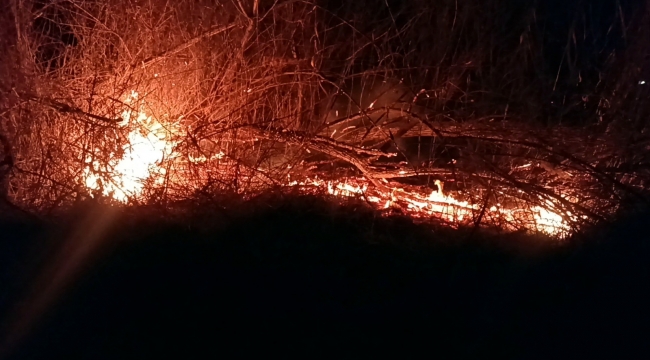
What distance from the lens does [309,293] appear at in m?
5.06

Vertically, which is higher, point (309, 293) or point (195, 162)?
point (195, 162)

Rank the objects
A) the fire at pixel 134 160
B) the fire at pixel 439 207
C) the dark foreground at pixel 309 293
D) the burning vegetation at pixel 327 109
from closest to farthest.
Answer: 1. the dark foreground at pixel 309 293
2. the fire at pixel 439 207
3. the fire at pixel 134 160
4. the burning vegetation at pixel 327 109

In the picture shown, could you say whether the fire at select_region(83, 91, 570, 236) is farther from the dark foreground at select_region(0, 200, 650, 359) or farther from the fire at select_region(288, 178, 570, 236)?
the dark foreground at select_region(0, 200, 650, 359)

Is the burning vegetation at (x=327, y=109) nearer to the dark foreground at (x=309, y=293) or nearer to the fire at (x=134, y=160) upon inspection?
the fire at (x=134, y=160)

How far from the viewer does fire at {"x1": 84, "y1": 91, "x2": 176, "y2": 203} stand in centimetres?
669

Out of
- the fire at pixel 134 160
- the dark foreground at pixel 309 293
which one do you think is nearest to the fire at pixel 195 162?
the fire at pixel 134 160

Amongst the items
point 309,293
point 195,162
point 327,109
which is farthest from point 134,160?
point 309,293

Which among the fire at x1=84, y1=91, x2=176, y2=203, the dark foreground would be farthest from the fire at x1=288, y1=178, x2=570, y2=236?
the fire at x1=84, y1=91, x2=176, y2=203

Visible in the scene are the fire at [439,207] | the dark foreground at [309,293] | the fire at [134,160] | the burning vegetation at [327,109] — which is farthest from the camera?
the burning vegetation at [327,109]

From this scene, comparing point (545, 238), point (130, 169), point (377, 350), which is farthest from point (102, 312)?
point (545, 238)

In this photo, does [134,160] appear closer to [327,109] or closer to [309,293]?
[327,109]

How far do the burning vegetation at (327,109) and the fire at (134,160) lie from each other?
2 cm

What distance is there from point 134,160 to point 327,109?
2.32 m

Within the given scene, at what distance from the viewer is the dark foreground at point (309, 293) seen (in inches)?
183
